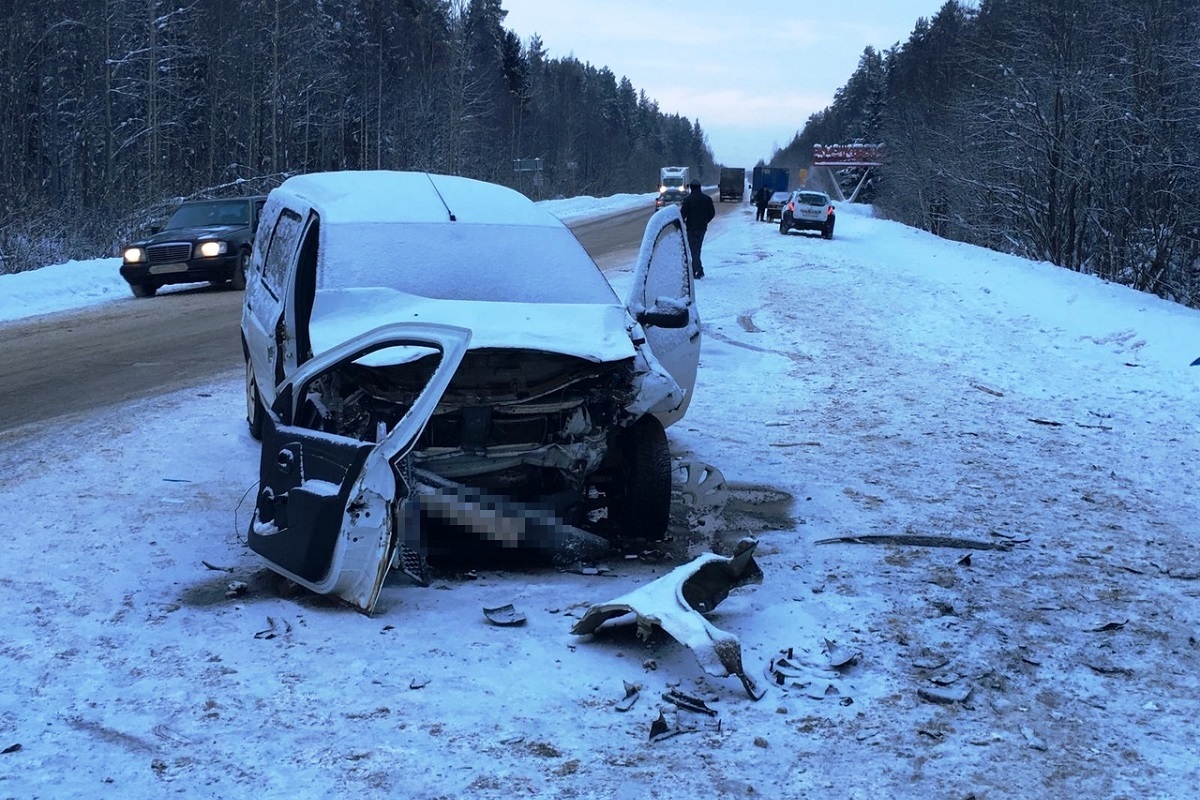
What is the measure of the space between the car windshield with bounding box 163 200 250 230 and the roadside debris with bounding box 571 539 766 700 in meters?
15.4

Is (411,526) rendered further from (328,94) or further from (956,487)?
(328,94)

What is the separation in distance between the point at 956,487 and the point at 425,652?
13.8ft

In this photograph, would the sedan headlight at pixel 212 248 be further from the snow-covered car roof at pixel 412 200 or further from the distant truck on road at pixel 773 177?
the distant truck on road at pixel 773 177

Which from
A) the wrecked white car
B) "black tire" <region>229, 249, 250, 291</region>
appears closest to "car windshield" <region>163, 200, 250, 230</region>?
"black tire" <region>229, 249, 250, 291</region>

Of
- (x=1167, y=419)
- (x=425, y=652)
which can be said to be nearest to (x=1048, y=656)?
(x=425, y=652)

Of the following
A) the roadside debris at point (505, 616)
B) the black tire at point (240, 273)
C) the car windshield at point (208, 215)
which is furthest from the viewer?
the car windshield at point (208, 215)

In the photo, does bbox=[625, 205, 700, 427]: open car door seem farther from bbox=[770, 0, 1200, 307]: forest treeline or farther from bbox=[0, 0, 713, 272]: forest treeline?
bbox=[0, 0, 713, 272]: forest treeline

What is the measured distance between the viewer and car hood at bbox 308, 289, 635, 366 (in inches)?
195

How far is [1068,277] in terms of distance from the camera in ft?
61.2

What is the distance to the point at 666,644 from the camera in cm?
427

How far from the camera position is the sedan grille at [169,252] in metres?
17.0

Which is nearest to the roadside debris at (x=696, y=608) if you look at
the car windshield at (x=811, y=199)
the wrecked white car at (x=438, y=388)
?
the wrecked white car at (x=438, y=388)

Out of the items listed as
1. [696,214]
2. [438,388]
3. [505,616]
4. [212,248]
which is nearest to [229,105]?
[212,248]

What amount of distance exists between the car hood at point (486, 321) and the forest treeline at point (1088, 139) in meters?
16.4
